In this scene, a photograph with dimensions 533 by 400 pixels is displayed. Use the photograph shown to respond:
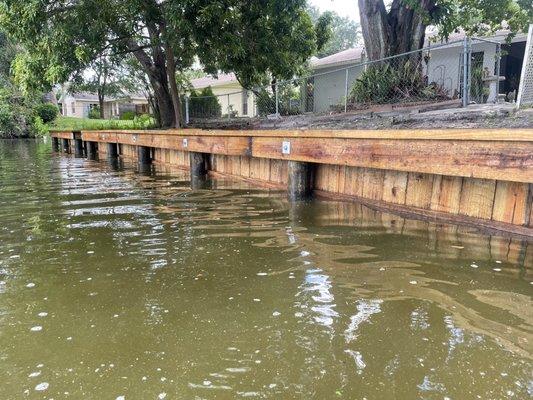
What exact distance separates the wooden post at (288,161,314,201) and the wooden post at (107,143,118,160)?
35.9 ft

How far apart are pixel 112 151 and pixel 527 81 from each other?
1387cm

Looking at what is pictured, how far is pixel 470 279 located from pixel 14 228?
200 inches

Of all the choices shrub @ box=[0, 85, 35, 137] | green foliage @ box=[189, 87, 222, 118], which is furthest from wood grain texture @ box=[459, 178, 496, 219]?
shrub @ box=[0, 85, 35, 137]

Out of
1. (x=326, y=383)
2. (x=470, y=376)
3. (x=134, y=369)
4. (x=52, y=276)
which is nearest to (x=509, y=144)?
(x=470, y=376)

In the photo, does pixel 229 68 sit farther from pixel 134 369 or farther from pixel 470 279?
pixel 134 369

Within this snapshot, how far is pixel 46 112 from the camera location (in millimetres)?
38062

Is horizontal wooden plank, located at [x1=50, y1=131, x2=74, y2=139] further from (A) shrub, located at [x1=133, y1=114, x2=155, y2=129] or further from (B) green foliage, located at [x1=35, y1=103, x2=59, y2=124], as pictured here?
(B) green foliage, located at [x1=35, y1=103, x2=59, y2=124]

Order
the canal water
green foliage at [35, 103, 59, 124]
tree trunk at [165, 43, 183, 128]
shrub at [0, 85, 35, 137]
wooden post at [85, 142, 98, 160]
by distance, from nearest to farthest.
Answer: the canal water, tree trunk at [165, 43, 183, 128], wooden post at [85, 142, 98, 160], shrub at [0, 85, 35, 137], green foliage at [35, 103, 59, 124]

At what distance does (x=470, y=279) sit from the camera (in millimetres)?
3418

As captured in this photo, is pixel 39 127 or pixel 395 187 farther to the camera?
pixel 39 127

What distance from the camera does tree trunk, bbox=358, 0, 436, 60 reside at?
10844 mm

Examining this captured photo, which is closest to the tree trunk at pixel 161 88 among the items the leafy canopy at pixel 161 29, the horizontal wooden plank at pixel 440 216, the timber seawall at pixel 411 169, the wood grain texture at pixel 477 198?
the leafy canopy at pixel 161 29

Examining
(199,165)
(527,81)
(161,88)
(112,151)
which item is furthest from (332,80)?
(527,81)

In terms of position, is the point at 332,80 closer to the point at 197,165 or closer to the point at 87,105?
the point at 197,165
